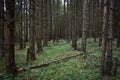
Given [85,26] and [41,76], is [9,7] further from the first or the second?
[85,26]

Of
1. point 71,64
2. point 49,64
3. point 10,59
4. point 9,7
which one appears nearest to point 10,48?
point 10,59

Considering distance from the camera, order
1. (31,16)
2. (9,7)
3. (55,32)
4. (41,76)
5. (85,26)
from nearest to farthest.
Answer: (9,7) → (41,76) → (31,16) → (85,26) → (55,32)

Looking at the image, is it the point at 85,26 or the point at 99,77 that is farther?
the point at 85,26

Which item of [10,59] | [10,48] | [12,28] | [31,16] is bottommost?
[10,59]

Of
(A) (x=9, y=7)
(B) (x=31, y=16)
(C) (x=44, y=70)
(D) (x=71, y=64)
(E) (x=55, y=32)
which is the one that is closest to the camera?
(A) (x=9, y=7)

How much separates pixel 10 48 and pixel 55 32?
87.4 feet

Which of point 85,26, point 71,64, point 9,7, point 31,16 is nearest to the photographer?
point 9,7

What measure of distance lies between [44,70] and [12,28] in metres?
3.06

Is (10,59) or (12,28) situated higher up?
(12,28)

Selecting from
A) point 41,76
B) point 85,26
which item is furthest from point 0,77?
point 85,26

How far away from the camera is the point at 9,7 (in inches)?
300

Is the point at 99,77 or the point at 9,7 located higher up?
the point at 9,7

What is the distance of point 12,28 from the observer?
7.83m

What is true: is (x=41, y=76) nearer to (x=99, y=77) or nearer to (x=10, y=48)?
(x=10, y=48)
